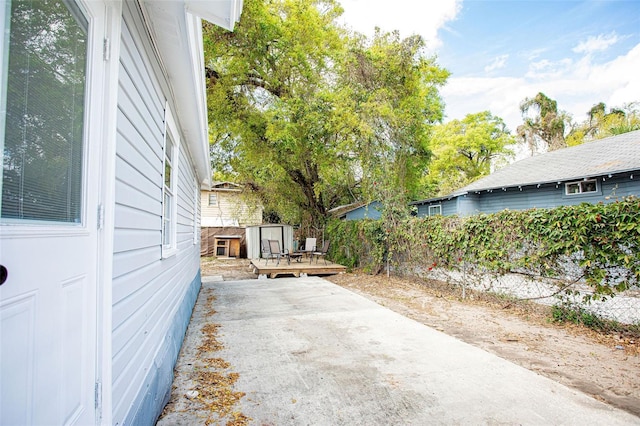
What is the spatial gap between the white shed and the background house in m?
1.02

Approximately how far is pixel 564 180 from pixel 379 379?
36.2ft

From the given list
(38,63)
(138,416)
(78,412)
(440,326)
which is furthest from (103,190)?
(440,326)

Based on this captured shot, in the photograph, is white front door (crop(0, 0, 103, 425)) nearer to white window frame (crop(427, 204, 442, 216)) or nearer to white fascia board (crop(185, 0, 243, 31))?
white fascia board (crop(185, 0, 243, 31))

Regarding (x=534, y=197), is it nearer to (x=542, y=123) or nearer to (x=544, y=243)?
(x=544, y=243)

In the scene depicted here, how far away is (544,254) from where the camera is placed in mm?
4945

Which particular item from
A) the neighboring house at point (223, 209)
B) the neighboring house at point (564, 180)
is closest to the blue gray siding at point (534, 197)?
the neighboring house at point (564, 180)

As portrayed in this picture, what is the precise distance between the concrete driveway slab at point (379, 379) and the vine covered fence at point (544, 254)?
205 cm

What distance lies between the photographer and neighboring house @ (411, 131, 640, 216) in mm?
9672

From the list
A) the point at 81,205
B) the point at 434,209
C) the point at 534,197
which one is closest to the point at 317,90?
the point at 534,197

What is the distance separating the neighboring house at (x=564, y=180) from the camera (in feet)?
31.7

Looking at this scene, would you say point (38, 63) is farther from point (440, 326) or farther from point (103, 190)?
point (440, 326)

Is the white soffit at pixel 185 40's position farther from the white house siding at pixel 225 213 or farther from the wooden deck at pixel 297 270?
the white house siding at pixel 225 213

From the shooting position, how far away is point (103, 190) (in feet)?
4.76

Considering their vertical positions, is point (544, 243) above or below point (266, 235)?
below
